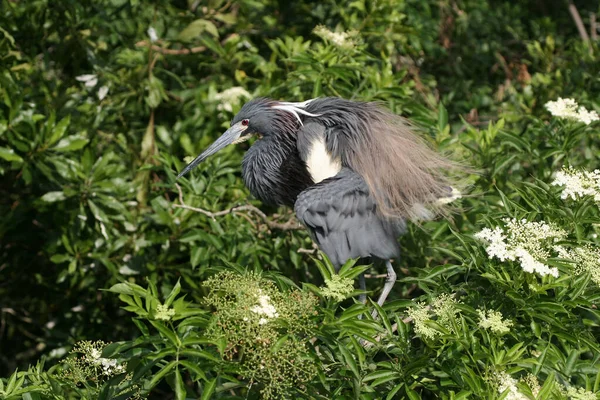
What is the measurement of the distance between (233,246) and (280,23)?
2082 mm

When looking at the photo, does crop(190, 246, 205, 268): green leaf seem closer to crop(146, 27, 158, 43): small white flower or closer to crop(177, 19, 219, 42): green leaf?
crop(177, 19, 219, 42): green leaf

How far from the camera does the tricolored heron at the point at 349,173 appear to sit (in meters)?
3.00

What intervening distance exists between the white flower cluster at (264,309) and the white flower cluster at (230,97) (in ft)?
Result: 6.12

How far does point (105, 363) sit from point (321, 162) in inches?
55.6

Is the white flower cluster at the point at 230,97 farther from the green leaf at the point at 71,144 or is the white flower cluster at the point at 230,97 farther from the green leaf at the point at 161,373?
the green leaf at the point at 161,373

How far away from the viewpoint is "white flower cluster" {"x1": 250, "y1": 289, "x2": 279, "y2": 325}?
75.1 inches

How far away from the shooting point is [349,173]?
3.06m

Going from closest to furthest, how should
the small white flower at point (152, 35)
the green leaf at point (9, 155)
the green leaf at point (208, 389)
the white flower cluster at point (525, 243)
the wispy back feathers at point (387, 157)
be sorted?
the green leaf at point (208, 389) → the white flower cluster at point (525, 243) → the wispy back feathers at point (387, 157) → the green leaf at point (9, 155) → the small white flower at point (152, 35)

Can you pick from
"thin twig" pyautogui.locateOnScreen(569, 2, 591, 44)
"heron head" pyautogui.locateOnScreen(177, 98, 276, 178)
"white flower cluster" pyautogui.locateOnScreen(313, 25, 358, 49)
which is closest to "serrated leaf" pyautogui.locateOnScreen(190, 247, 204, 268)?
"heron head" pyautogui.locateOnScreen(177, 98, 276, 178)

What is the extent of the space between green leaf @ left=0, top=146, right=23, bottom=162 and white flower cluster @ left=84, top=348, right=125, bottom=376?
1557 millimetres

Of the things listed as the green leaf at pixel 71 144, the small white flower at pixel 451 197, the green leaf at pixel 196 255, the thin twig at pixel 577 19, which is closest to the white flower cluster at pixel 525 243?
the small white flower at pixel 451 197

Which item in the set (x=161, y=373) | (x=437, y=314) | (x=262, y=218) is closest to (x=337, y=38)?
(x=262, y=218)

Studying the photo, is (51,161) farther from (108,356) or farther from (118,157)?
(108,356)

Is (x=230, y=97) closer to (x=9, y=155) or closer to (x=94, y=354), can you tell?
(x=9, y=155)
